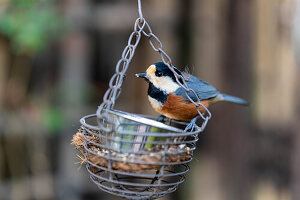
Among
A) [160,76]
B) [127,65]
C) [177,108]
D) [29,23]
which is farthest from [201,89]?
[29,23]

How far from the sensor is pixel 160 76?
87.5 inches

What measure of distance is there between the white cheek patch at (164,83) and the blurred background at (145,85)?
108cm

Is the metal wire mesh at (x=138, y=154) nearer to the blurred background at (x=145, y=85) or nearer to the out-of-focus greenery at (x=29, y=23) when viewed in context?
the blurred background at (x=145, y=85)

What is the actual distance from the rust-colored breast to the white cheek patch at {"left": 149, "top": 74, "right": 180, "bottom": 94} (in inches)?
1.4

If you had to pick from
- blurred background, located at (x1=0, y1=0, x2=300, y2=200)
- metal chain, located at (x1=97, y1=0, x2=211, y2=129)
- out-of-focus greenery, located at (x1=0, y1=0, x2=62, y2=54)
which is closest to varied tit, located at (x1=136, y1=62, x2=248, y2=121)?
metal chain, located at (x1=97, y1=0, x2=211, y2=129)

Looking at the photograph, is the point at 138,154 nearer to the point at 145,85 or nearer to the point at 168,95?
the point at 168,95

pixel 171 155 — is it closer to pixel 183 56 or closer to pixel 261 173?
pixel 261 173

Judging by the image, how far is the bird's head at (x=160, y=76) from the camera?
220 cm

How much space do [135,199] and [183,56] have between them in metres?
3.28

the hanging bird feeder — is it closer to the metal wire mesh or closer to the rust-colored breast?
the metal wire mesh

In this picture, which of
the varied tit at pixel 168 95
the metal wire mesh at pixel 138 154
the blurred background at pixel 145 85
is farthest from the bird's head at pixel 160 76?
the blurred background at pixel 145 85

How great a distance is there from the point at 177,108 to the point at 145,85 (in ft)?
8.41

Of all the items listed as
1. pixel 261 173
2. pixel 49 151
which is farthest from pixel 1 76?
pixel 261 173

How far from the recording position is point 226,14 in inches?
165
